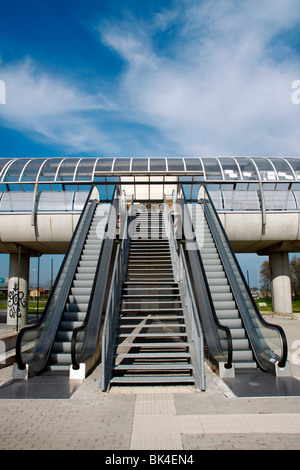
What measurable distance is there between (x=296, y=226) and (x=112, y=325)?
11516 mm

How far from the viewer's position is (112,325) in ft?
22.6

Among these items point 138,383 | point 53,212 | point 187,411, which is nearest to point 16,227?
point 53,212

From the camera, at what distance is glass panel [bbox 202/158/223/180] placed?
16031mm

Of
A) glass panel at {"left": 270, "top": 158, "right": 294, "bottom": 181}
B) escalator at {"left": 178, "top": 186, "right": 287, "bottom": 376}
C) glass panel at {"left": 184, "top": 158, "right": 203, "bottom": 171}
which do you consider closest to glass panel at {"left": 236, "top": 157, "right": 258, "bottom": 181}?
glass panel at {"left": 270, "top": 158, "right": 294, "bottom": 181}

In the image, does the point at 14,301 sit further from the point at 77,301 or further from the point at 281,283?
the point at 281,283

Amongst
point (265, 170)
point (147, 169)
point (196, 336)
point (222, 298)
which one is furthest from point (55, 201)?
point (196, 336)

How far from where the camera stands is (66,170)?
53.3 feet

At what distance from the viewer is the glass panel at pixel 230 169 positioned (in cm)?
1586

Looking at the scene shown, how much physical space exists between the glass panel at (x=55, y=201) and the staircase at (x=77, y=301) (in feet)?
13.1

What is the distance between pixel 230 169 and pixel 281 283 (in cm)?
668

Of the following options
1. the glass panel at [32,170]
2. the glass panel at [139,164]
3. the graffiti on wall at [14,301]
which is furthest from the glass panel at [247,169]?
the graffiti on wall at [14,301]
